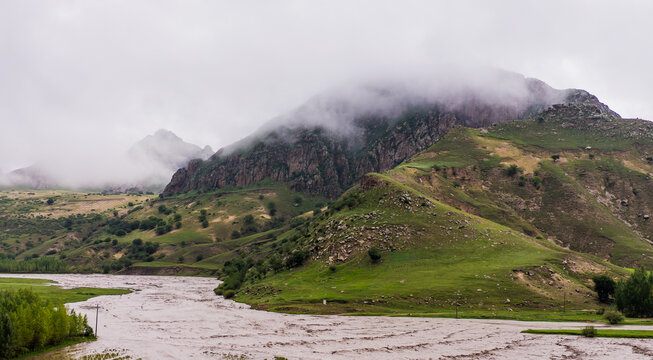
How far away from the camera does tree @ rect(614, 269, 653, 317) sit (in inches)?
2795

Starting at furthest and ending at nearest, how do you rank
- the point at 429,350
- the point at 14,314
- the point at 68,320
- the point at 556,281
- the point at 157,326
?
the point at 556,281, the point at 157,326, the point at 68,320, the point at 429,350, the point at 14,314

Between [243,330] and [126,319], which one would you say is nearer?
[243,330]

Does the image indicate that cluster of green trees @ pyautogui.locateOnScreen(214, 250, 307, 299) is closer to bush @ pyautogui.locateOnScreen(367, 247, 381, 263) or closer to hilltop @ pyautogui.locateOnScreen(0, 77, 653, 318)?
hilltop @ pyautogui.locateOnScreen(0, 77, 653, 318)

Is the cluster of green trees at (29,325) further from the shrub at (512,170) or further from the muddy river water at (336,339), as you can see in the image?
the shrub at (512,170)

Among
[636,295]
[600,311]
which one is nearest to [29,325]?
[600,311]

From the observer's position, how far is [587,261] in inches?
4048

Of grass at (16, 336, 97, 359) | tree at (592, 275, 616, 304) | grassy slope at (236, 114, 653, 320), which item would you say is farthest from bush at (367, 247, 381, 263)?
grass at (16, 336, 97, 359)

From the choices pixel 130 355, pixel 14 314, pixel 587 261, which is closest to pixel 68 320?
pixel 14 314

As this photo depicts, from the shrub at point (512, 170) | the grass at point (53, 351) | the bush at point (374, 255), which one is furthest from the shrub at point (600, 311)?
the shrub at point (512, 170)

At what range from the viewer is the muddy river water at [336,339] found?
47.8 m

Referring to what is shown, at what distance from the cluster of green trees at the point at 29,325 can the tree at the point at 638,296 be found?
3896 inches

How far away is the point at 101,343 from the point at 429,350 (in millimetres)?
47116

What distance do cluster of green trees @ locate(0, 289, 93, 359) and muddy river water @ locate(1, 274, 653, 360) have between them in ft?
12.9

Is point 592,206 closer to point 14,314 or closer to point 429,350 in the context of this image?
point 429,350
